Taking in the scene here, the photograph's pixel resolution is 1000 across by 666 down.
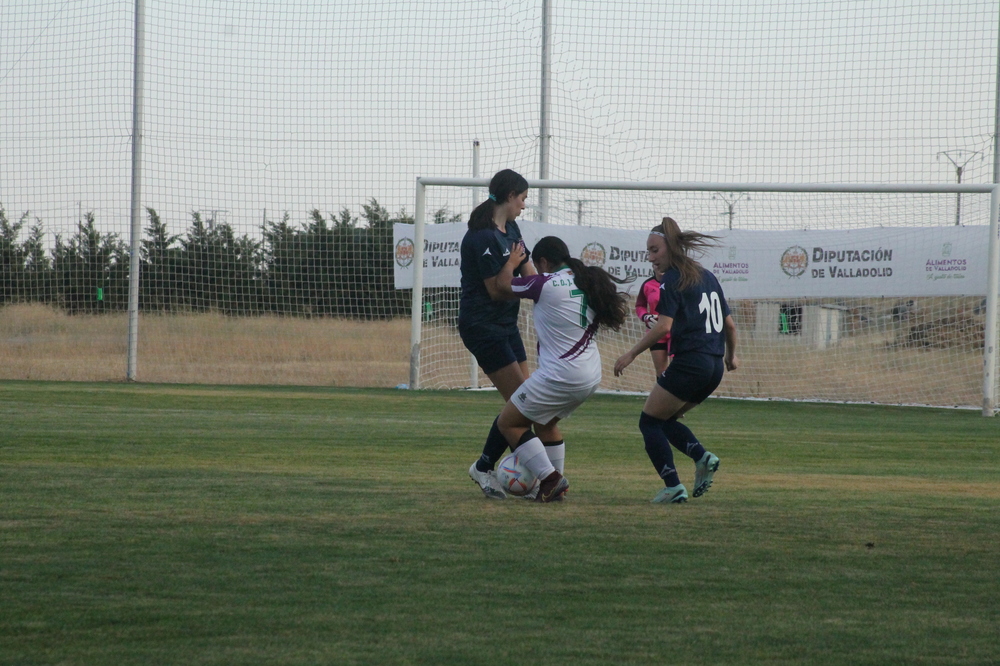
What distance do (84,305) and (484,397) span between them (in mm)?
7754

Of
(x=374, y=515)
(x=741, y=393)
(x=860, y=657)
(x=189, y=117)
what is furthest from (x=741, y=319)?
(x=860, y=657)

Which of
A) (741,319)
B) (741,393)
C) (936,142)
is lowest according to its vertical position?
(741,393)

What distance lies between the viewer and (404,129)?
18438mm

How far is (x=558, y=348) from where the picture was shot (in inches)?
230

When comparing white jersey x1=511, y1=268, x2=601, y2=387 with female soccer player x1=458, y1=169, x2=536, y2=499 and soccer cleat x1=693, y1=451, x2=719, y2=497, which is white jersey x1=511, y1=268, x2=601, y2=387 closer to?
female soccer player x1=458, y1=169, x2=536, y2=499

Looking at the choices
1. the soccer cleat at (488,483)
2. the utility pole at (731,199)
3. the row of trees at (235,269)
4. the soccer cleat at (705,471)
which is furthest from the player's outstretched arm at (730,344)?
the row of trees at (235,269)

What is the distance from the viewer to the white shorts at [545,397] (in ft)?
19.1

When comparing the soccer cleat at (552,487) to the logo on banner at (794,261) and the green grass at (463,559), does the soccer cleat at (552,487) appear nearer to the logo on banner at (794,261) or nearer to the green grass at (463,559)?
the green grass at (463,559)

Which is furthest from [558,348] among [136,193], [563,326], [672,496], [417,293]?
[136,193]

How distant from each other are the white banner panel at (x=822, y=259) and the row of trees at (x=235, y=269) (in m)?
2.07

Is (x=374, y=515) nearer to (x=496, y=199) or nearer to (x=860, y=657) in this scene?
(x=496, y=199)

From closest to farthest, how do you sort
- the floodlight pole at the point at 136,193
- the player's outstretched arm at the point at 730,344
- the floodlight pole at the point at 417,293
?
1. the player's outstretched arm at the point at 730,344
2. the floodlight pole at the point at 417,293
3. the floodlight pole at the point at 136,193

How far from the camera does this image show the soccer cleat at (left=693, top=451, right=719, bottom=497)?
5.94m

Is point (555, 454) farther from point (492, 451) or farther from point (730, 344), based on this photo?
point (730, 344)
